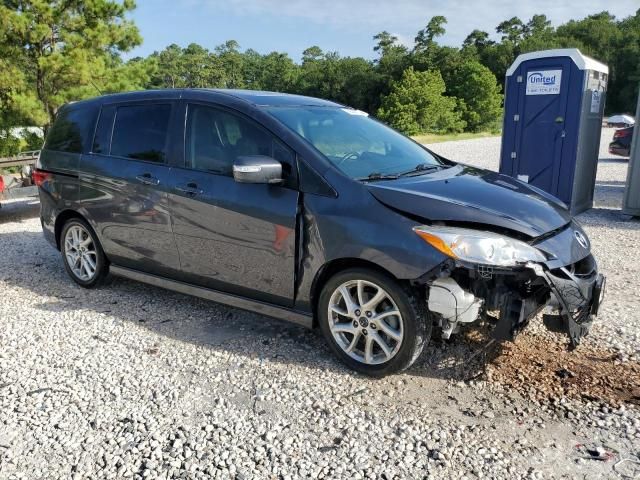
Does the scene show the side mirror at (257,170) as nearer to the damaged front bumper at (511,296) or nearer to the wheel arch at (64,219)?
the damaged front bumper at (511,296)

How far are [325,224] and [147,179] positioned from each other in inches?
72.4

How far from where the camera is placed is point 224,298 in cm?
432

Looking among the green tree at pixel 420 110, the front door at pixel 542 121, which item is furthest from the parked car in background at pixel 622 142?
the green tree at pixel 420 110

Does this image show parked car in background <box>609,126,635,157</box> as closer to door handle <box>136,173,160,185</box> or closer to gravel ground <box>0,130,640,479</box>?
gravel ground <box>0,130,640,479</box>

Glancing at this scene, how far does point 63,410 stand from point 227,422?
3.36 ft

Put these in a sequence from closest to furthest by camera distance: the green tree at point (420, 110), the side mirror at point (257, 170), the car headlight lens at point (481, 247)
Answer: the car headlight lens at point (481, 247) → the side mirror at point (257, 170) → the green tree at point (420, 110)

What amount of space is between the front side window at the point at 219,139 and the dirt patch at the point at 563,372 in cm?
222

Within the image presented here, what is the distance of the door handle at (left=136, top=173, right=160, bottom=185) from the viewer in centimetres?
464

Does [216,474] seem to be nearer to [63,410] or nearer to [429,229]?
[63,410]

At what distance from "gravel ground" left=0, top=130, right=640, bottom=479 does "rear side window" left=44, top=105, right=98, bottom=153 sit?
164 centimetres

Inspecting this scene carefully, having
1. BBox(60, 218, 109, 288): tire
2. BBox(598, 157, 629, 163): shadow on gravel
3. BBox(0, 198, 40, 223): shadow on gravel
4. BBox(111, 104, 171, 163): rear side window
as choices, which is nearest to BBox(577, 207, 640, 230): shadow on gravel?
BBox(111, 104, 171, 163): rear side window

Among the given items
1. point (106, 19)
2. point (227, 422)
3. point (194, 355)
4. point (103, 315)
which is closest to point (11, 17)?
point (106, 19)

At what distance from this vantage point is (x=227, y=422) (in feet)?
10.6

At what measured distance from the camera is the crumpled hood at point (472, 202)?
3408 millimetres
